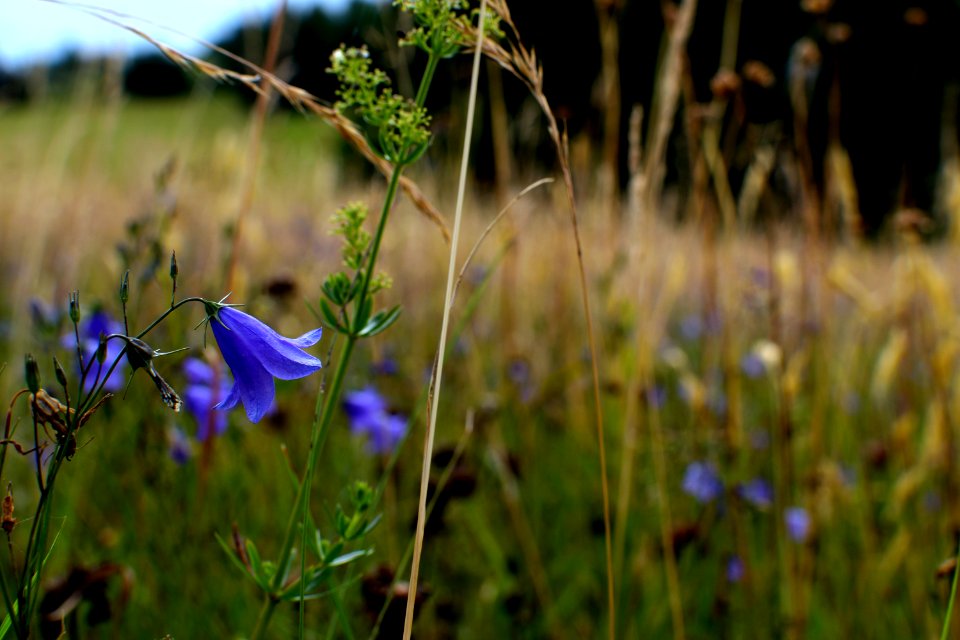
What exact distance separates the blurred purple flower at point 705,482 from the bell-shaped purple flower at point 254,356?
1.59 metres

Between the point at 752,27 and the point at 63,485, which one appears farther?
the point at 752,27

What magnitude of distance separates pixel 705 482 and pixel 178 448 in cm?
131

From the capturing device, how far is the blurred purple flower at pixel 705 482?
2086 mm

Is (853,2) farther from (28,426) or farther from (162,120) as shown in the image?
(162,120)

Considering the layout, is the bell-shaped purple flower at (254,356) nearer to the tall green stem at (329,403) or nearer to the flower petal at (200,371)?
the tall green stem at (329,403)

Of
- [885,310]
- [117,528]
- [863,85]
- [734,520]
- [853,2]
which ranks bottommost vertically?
[117,528]

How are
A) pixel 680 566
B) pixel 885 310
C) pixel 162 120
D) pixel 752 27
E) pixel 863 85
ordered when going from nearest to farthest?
pixel 680 566
pixel 885 310
pixel 752 27
pixel 863 85
pixel 162 120

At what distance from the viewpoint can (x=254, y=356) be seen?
2.25ft

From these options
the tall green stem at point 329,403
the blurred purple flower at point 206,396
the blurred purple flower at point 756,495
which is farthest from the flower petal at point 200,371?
the blurred purple flower at point 756,495

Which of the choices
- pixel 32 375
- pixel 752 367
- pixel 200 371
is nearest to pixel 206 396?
pixel 200 371

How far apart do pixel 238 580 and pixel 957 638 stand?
135 centimetres

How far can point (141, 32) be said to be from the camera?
0.69m

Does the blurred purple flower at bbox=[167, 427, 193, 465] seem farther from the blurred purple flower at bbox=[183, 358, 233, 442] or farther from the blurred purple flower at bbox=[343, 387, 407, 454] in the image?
the blurred purple flower at bbox=[343, 387, 407, 454]

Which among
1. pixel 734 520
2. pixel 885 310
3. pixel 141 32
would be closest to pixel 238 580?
pixel 734 520
